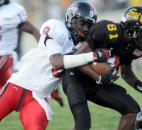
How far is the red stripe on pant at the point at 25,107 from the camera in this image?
20.9 feet

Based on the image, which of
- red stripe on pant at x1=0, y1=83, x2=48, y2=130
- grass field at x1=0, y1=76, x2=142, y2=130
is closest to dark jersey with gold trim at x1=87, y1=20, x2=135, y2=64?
red stripe on pant at x1=0, y1=83, x2=48, y2=130

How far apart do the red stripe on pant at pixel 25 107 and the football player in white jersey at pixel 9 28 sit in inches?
92.1

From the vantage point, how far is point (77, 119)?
6465 mm

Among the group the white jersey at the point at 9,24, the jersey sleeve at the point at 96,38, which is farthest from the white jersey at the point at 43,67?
the white jersey at the point at 9,24

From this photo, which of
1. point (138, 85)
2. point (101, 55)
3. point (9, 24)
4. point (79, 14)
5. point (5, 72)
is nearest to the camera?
point (101, 55)

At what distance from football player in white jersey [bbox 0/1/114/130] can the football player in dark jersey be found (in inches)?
5.8

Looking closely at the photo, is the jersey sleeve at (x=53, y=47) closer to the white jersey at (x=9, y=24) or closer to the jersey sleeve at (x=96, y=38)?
the jersey sleeve at (x=96, y=38)

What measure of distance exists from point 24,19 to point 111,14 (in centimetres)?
855

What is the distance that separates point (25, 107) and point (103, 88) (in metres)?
0.71

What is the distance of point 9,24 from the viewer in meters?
9.02

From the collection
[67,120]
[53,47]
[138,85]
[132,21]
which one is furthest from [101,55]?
[67,120]

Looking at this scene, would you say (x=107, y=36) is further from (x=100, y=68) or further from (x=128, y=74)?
(x=128, y=74)

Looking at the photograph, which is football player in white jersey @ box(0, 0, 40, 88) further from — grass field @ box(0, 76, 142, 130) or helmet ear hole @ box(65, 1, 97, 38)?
helmet ear hole @ box(65, 1, 97, 38)

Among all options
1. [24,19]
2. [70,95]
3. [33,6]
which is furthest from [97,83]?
[33,6]
